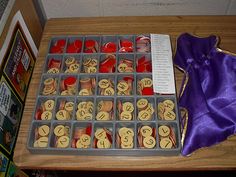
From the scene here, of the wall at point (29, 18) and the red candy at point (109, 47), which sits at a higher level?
the wall at point (29, 18)

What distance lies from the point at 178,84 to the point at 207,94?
0.29ft

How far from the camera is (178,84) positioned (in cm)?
84

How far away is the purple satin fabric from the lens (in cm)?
74

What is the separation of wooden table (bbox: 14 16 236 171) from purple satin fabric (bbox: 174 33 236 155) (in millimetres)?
29

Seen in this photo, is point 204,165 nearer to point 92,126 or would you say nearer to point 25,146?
point 92,126

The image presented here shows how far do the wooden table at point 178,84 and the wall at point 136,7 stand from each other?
0.09m

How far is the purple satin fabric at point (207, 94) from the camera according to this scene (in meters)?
0.74

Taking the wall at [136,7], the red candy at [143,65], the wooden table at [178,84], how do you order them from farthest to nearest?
the wall at [136,7] → the red candy at [143,65] → the wooden table at [178,84]

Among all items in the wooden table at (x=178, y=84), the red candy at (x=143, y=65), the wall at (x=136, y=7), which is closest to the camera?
the wooden table at (x=178, y=84)

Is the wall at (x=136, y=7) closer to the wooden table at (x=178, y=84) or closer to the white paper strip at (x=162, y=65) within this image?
the wooden table at (x=178, y=84)

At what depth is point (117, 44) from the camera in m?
0.89

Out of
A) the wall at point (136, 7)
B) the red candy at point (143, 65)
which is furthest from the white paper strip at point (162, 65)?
the wall at point (136, 7)

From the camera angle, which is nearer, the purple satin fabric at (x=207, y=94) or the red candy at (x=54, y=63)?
the purple satin fabric at (x=207, y=94)

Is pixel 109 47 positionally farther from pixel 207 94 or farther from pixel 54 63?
pixel 207 94
